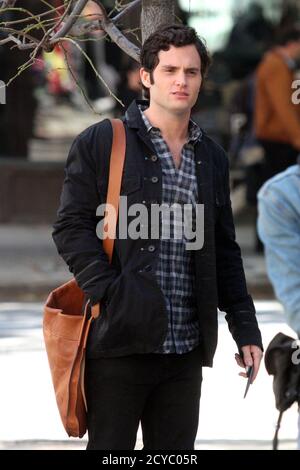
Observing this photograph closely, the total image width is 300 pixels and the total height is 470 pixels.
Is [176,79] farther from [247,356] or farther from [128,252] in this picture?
[247,356]

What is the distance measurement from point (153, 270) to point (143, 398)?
41cm

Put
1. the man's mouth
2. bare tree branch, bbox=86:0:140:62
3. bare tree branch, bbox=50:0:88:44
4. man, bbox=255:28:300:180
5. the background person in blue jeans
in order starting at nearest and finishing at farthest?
the man's mouth
the background person in blue jeans
bare tree branch, bbox=50:0:88:44
bare tree branch, bbox=86:0:140:62
man, bbox=255:28:300:180

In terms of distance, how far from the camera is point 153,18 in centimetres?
518

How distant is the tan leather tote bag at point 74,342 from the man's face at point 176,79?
0.55 ft

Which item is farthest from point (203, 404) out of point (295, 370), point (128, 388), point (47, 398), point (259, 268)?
point (259, 268)

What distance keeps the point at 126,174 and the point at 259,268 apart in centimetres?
907

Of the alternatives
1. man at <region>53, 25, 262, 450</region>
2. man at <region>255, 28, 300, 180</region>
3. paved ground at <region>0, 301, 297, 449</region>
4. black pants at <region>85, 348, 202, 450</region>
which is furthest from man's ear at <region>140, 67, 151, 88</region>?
man at <region>255, 28, 300, 180</region>

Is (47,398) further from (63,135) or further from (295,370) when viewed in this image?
(63,135)

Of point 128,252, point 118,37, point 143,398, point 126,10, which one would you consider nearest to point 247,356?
point 143,398

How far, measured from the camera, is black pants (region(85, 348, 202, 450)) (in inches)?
171

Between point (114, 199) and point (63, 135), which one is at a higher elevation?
point (114, 199)

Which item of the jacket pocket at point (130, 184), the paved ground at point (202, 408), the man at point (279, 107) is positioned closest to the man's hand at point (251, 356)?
the jacket pocket at point (130, 184)

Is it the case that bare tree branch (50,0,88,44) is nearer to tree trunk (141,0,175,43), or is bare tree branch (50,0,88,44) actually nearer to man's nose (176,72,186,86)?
tree trunk (141,0,175,43)

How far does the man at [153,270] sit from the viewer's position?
14.1ft
